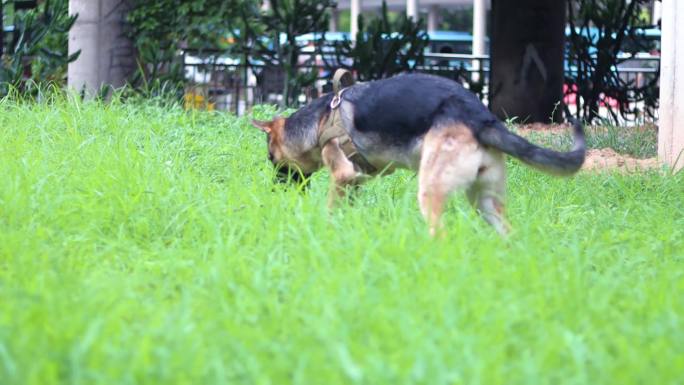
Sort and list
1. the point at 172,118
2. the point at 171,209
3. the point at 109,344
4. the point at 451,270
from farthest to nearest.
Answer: the point at 172,118 < the point at 171,209 < the point at 451,270 < the point at 109,344

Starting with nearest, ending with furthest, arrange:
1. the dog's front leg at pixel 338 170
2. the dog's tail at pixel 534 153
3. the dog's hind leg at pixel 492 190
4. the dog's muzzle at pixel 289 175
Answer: the dog's tail at pixel 534 153, the dog's hind leg at pixel 492 190, the dog's front leg at pixel 338 170, the dog's muzzle at pixel 289 175

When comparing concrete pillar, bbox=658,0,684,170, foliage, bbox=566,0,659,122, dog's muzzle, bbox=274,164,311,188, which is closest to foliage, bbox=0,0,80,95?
dog's muzzle, bbox=274,164,311,188

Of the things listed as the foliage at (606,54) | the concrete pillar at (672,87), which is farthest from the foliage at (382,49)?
the concrete pillar at (672,87)

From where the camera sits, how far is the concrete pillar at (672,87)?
952 centimetres

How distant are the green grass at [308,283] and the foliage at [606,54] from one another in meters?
8.33

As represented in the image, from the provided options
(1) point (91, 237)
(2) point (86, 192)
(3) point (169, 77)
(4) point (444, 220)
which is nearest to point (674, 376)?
(4) point (444, 220)

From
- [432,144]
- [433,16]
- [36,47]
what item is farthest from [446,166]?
[433,16]

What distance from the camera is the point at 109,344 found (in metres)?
3.66

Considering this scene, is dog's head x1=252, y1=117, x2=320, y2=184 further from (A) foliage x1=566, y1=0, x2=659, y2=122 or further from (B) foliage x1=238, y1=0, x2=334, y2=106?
(A) foliage x1=566, y1=0, x2=659, y2=122

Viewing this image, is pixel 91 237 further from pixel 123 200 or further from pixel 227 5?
pixel 227 5

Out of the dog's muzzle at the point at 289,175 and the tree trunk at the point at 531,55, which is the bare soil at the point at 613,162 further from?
the tree trunk at the point at 531,55

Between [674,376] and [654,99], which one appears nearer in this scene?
[674,376]

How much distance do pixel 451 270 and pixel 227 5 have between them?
37.5 ft

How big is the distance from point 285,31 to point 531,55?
11.6ft
